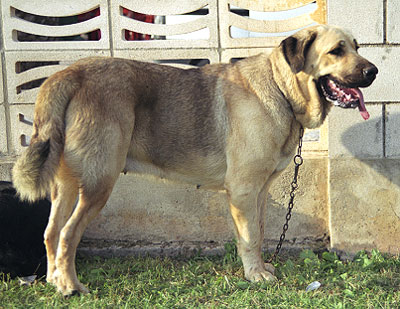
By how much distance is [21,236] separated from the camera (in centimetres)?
Result: 443

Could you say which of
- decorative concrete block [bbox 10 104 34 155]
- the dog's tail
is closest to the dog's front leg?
the dog's tail

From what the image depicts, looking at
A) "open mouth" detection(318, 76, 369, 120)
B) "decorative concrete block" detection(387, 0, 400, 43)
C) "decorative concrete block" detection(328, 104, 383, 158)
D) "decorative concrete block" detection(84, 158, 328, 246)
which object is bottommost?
"decorative concrete block" detection(84, 158, 328, 246)

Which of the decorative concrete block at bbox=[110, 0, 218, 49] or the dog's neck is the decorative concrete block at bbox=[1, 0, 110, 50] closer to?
the decorative concrete block at bbox=[110, 0, 218, 49]

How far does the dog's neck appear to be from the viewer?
13.3 ft

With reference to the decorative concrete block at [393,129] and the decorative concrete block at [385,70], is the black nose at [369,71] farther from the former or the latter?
the decorative concrete block at [393,129]

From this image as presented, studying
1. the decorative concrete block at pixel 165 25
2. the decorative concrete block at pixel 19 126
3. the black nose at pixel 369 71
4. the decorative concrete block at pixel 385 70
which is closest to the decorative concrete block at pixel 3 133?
the decorative concrete block at pixel 19 126

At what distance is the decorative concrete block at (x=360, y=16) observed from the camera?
15.3 feet

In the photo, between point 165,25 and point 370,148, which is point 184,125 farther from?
point 370,148

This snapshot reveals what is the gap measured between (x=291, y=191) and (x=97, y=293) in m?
1.99

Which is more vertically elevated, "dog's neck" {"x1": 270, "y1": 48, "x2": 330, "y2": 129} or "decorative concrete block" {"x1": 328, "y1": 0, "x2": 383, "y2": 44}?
"decorative concrete block" {"x1": 328, "y1": 0, "x2": 383, "y2": 44}

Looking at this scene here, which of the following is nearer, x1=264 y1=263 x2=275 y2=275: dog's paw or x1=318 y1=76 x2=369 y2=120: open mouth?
x1=318 y1=76 x2=369 y2=120: open mouth

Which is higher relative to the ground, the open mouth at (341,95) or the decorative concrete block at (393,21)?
the decorative concrete block at (393,21)

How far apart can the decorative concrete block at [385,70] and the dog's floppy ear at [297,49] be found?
3.25ft

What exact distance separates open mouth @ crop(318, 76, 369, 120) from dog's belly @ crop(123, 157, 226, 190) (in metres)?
1.00
